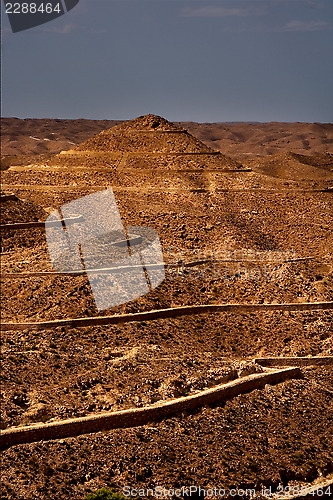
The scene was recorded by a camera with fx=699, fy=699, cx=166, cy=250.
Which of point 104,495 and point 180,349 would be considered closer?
point 104,495

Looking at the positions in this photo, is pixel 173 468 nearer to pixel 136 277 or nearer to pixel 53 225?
pixel 136 277

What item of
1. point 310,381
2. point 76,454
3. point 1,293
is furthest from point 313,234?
point 76,454

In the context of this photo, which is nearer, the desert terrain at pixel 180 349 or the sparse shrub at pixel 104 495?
the sparse shrub at pixel 104 495

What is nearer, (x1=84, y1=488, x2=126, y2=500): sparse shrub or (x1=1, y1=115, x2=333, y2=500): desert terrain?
(x1=84, y1=488, x2=126, y2=500): sparse shrub

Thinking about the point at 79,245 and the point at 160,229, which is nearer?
the point at 79,245
